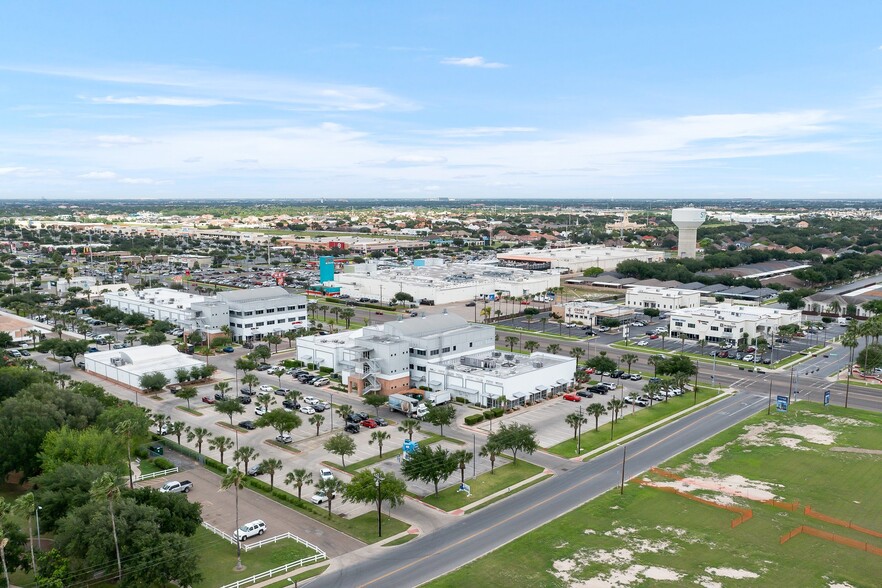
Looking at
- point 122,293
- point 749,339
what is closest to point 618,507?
point 749,339

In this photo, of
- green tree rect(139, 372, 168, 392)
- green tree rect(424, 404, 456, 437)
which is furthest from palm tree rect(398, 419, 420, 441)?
green tree rect(139, 372, 168, 392)

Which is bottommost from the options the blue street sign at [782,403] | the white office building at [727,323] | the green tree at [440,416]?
the blue street sign at [782,403]

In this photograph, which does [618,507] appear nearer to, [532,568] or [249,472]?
[532,568]

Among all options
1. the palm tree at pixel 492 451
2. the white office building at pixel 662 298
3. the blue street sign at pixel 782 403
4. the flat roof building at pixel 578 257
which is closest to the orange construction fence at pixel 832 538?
the palm tree at pixel 492 451

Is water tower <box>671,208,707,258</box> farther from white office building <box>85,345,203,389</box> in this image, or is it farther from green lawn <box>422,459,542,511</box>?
green lawn <box>422,459,542,511</box>

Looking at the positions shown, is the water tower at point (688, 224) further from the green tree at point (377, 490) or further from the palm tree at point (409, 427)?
the green tree at point (377, 490)
